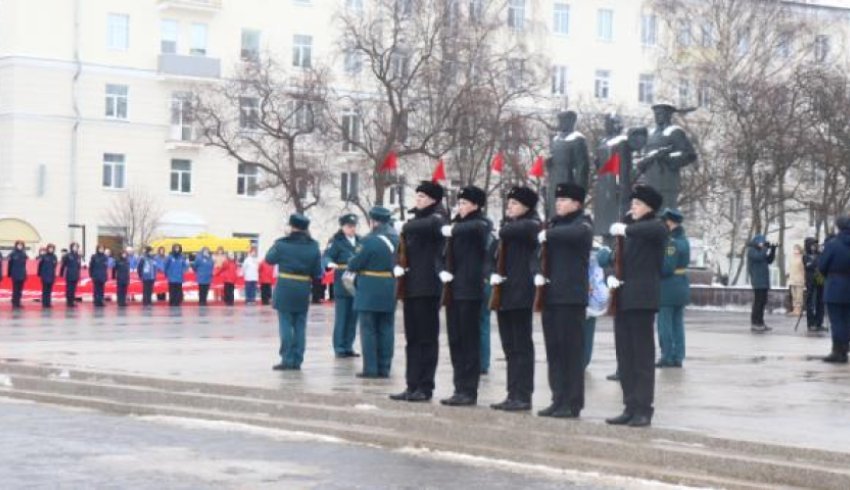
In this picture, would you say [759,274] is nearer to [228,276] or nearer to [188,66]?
[228,276]

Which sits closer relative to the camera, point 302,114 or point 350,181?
point 302,114

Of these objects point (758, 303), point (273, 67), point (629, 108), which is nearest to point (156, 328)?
point (758, 303)

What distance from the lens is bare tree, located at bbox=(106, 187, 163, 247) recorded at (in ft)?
214

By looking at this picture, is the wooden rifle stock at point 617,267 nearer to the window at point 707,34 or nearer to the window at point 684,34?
the window at point 707,34

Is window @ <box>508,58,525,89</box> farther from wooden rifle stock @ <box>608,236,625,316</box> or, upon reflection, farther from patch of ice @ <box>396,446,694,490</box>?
patch of ice @ <box>396,446,694,490</box>

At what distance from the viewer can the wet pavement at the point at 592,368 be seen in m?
13.5

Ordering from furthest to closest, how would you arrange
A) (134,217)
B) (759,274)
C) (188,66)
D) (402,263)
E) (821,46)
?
(188,66)
(134,217)
(821,46)
(759,274)
(402,263)

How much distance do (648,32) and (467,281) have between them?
63.6m

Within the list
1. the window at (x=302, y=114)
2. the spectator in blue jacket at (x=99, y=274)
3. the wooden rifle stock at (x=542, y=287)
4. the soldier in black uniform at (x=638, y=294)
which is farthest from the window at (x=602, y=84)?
the soldier in black uniform at (x=638, y=294)

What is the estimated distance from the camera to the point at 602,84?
252 feet

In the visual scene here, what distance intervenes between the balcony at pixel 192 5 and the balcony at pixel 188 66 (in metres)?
2.07

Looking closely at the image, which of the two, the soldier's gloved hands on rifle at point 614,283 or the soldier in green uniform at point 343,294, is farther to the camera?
the soldier in green uniform at point 343,294

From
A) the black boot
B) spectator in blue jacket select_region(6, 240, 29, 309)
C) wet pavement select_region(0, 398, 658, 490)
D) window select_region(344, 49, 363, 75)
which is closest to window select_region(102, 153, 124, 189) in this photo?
window select_region(344, 49, 363, 75)

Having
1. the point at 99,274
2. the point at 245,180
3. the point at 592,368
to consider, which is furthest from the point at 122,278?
the point at 245,180
